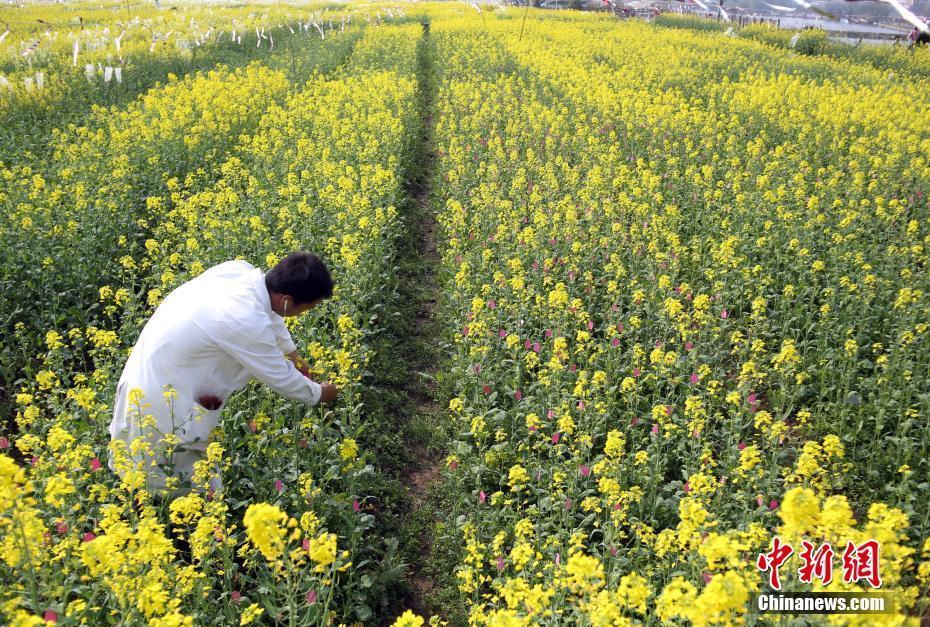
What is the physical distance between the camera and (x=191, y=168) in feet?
36.7

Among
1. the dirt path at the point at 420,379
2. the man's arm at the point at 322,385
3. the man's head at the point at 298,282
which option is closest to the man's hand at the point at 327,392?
the man's arm at the point at 322,385

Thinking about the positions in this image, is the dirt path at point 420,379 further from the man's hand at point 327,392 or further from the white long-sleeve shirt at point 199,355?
the white long-sleeve shirt at point 199,355

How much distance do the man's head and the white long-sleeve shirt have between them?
126 millimetres

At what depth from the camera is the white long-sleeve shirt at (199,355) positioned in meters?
4.37

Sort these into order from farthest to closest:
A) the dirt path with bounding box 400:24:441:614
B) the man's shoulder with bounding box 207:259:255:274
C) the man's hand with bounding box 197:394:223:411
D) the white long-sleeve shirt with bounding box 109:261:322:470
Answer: the dirt path with bounding box 400:24:441:614
the man's shoulder with bounding box 207:259:255:274
the man's hand with bounding box 197:394:223:411
the white long-sleeve shirt with bounding box 109:261:322:470

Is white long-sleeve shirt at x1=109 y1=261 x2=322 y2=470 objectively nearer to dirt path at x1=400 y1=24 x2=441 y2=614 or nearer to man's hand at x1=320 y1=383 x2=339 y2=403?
Answer: man's hand at x1=320 y1=383 x2=339 y2=403

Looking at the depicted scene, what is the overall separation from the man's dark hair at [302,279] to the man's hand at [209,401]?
86 cm

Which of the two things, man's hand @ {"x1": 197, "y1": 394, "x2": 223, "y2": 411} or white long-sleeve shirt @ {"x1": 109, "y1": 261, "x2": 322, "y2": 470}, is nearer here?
white long-sleeve shirt @ {"x1": 109, "y1": 261, "x2": 322, "y2": 470}

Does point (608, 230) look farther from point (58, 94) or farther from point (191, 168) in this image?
point (58, 94)

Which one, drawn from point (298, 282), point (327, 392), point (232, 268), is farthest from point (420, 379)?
point (298, 282)

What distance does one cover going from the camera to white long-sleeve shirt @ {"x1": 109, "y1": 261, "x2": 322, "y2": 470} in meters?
4.37

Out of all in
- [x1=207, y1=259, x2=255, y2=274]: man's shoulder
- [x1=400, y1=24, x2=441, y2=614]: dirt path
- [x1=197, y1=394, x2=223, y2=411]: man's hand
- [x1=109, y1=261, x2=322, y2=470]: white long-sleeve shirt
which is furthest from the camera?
[x1=400, y1=24, x2=441, y2=614]: dirt path

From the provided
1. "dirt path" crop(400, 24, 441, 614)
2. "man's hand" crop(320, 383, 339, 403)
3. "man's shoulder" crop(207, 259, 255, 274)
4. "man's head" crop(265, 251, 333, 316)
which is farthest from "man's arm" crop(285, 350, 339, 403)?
"dirt path" crop(400, 24, 441, 614)

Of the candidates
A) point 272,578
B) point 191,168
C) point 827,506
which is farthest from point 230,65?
point 827,506
